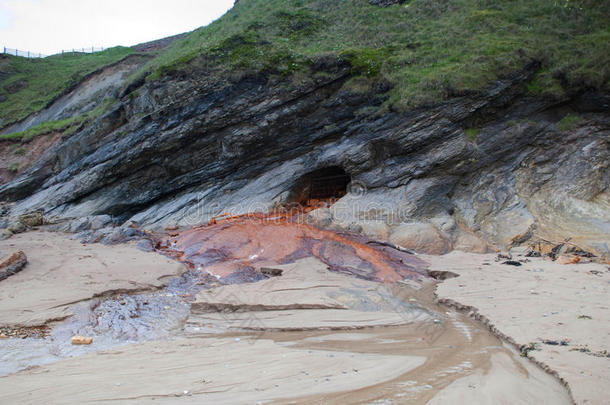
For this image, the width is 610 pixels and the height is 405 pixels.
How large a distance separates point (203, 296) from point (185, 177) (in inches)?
455

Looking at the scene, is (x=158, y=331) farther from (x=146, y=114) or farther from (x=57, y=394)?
(x=146, y=114)

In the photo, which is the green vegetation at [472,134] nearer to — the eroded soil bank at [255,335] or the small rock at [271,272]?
the eroded soil bank at [255,335]

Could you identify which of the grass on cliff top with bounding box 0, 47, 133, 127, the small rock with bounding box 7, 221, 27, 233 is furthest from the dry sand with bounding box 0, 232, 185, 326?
the grass on cliff top with bounding box 0, 47, 133, 127

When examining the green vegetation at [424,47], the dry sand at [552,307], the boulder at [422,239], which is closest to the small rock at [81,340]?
the dry sand at [552,307]

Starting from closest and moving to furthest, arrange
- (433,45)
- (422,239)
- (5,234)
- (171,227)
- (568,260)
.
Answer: (568,260) < (422,239) < (5,234) < (171,227) < (433,45)

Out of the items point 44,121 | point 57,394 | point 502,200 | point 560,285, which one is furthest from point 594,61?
point 44,121

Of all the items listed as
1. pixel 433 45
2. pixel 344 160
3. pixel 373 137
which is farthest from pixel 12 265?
pixel 433 45

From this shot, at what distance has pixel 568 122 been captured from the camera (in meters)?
13.4

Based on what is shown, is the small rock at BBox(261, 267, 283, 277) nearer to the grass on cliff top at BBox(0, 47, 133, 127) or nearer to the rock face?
the rock face

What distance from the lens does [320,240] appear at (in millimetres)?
10430

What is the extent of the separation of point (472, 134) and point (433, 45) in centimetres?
578

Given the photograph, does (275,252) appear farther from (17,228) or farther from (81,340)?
(17,228)

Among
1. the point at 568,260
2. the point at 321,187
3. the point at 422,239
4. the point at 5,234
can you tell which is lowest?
the point at 568,260

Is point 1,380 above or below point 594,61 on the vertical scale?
below
